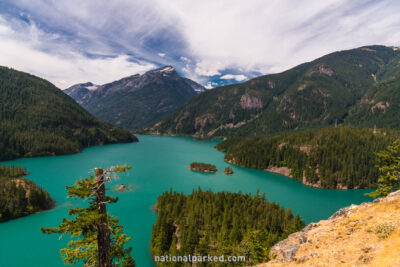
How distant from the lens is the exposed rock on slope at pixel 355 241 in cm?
1169

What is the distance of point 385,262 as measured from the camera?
10680 millimetres

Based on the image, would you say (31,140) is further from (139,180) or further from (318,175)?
(318,175)

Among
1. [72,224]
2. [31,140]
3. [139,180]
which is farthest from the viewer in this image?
[31,140]

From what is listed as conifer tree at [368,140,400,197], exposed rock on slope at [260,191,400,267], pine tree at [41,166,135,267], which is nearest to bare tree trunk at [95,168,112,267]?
pine tree at [41,166,135,267]

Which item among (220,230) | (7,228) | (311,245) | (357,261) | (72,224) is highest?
(72,224)

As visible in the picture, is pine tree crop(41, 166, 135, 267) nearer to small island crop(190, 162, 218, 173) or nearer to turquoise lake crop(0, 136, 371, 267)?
turquoise lake crop(0, 136, 371, 267)

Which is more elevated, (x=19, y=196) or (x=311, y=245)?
(x=311, y=245)

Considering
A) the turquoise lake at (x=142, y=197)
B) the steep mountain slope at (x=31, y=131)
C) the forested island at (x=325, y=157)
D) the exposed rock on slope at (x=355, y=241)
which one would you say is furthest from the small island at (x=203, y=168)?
the steep mountain slope at (x=31, y=131)

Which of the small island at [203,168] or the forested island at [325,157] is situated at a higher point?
→ the forested island at [325,157]

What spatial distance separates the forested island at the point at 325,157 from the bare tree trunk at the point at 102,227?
10099 cm

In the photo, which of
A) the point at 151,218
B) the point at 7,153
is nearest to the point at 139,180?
the point at 151,218

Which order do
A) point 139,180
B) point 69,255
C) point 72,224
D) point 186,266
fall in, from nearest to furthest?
point 72,224 → point 69,255 → point 186,266 → point 139,180

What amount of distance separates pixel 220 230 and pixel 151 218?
21845 mm

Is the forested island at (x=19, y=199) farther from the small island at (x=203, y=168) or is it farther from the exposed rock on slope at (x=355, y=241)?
the exposed rock on slope at (x=355, y=241)
